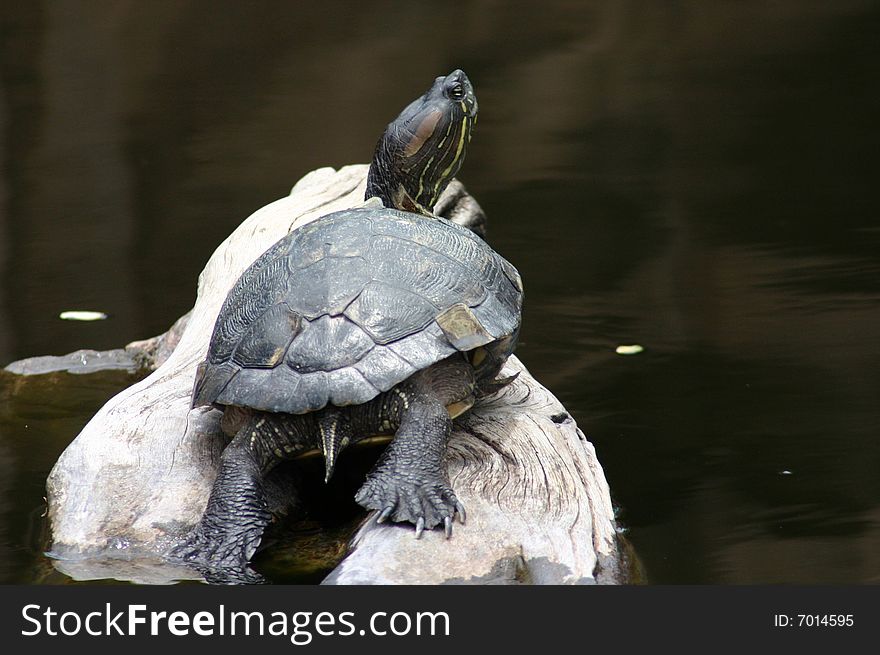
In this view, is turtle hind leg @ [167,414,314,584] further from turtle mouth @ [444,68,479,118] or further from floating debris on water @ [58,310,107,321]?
floating debris on water @ [58,310,107,321]

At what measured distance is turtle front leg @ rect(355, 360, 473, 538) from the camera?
8.73 feet

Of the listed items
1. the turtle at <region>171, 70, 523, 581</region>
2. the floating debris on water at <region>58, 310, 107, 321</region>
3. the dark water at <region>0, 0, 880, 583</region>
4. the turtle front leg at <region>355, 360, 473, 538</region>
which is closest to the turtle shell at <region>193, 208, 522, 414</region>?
the turtle at <region>171, 70, 523, 581</region>

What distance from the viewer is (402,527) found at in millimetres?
2650

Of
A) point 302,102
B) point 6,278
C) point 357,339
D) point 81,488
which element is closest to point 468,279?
point 357,339

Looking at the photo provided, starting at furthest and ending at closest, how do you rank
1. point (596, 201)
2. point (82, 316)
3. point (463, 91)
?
point (596, 201) < point (82, 316) < point (463, 91)

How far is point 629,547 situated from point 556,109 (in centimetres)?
566

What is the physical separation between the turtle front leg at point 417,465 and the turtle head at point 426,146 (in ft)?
3.07

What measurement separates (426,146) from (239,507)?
4.31 feet

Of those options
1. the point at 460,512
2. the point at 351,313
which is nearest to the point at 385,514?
the point at 460,512

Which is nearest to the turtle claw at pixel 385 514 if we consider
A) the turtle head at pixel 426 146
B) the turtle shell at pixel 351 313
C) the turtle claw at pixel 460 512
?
the turtle claw at pixel 460 512

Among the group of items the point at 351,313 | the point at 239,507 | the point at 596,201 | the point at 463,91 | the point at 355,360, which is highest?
the point at 596,201

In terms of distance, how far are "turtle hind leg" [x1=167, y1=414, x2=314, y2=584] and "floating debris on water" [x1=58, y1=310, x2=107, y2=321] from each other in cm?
244

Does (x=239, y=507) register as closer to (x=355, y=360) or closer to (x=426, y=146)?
(x=355, y=360)

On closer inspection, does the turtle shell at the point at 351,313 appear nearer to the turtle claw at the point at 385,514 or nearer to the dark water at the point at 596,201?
the turtle claw at the point at 385,514
